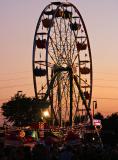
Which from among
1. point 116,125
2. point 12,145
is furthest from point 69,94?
point 116,125

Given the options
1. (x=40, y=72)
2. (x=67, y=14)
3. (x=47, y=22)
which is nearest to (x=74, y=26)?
(x=67, y=14)

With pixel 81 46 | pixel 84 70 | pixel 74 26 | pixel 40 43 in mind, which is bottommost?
pixel 84 70

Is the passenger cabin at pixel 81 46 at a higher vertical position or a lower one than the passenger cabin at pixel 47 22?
lower

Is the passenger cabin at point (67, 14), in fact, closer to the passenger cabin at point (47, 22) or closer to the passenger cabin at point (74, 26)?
the passenger cabin at point (74, 26)

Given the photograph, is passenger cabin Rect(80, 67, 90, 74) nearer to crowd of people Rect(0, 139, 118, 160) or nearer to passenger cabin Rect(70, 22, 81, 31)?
passenger cabin Rect(70, 22, 81, 31)

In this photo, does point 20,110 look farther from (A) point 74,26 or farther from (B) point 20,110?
(A) point 74,26

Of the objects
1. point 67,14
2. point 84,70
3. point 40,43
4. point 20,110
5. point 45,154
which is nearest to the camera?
point 45,154

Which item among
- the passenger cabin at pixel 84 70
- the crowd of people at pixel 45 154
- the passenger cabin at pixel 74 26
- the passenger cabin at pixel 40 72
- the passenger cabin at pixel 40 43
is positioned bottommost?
the crowd of people at pixel 45 154

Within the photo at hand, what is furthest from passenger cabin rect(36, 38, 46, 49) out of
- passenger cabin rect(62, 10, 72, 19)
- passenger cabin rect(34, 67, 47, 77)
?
passenger cabin rect(62, 10, 72, 19)

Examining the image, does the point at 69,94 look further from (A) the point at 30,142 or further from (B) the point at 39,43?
(A) the point at 30,142

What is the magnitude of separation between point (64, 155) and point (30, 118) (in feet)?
237

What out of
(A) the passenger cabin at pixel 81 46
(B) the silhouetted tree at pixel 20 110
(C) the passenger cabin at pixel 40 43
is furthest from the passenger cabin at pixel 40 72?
(B) the silhouetted tree at pixel 20 110

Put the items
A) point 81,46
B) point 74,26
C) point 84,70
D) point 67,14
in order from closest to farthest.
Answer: point 67,14, point 74,26, point 81,46, point 84,70

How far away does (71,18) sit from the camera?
208ft
